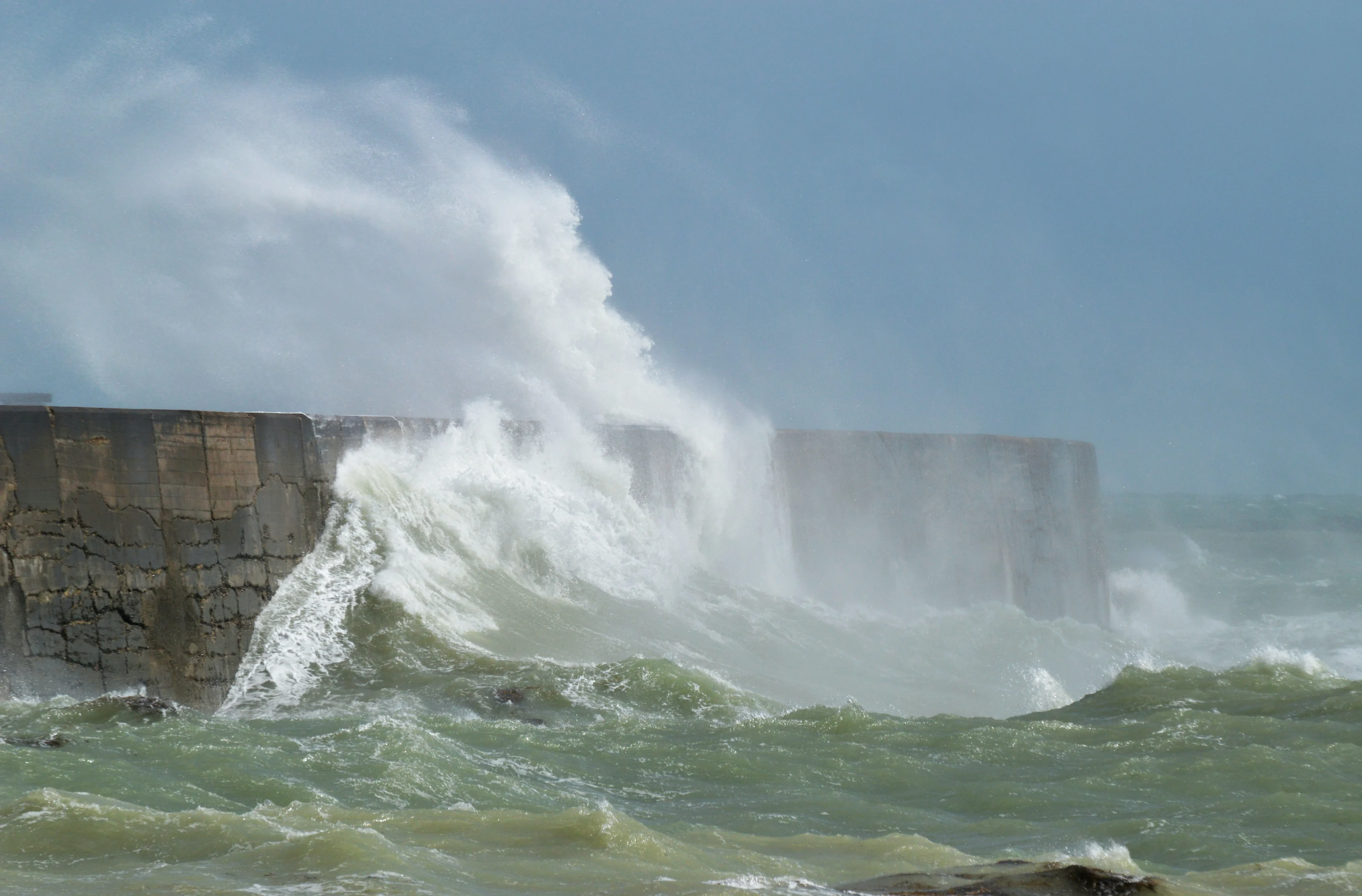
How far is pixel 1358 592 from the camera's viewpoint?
27141 mm

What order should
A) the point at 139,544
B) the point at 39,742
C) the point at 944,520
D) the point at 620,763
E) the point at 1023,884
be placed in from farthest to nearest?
the point at 944,520
the point at 139,544
the point at 620,763
the point at 39,742
the point at 1023,884

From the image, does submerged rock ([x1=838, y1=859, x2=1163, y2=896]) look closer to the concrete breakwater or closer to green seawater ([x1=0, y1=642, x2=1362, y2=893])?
green seawater ([x1=0, y1=642, x2=1362, y2=893])

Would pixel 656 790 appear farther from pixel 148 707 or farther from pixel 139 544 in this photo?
pixel 139 544

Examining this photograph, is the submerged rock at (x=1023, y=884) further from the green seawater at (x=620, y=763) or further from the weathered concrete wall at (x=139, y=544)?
the weathered concrete wall at (x=139, y=544)

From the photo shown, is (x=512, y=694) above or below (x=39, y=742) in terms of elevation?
below

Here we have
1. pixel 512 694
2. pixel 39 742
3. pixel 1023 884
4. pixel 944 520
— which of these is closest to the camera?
pixel 1023 884

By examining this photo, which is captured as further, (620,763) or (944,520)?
(944,520)

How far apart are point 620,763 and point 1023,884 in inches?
118

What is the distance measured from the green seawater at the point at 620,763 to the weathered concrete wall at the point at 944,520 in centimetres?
351

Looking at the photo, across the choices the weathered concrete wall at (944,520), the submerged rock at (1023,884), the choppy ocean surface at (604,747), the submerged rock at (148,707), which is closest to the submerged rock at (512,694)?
the choppy ocean surface at (604,747)

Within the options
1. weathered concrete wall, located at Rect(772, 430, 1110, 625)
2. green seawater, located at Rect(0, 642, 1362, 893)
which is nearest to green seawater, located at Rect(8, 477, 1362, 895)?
green seawater, located at Rect(0, 642, 1362, 893)

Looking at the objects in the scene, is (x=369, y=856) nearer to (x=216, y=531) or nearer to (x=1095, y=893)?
(x=1095, y=893)

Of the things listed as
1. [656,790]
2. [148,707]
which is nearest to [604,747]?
[656,790]

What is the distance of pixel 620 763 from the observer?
18.9 feet
